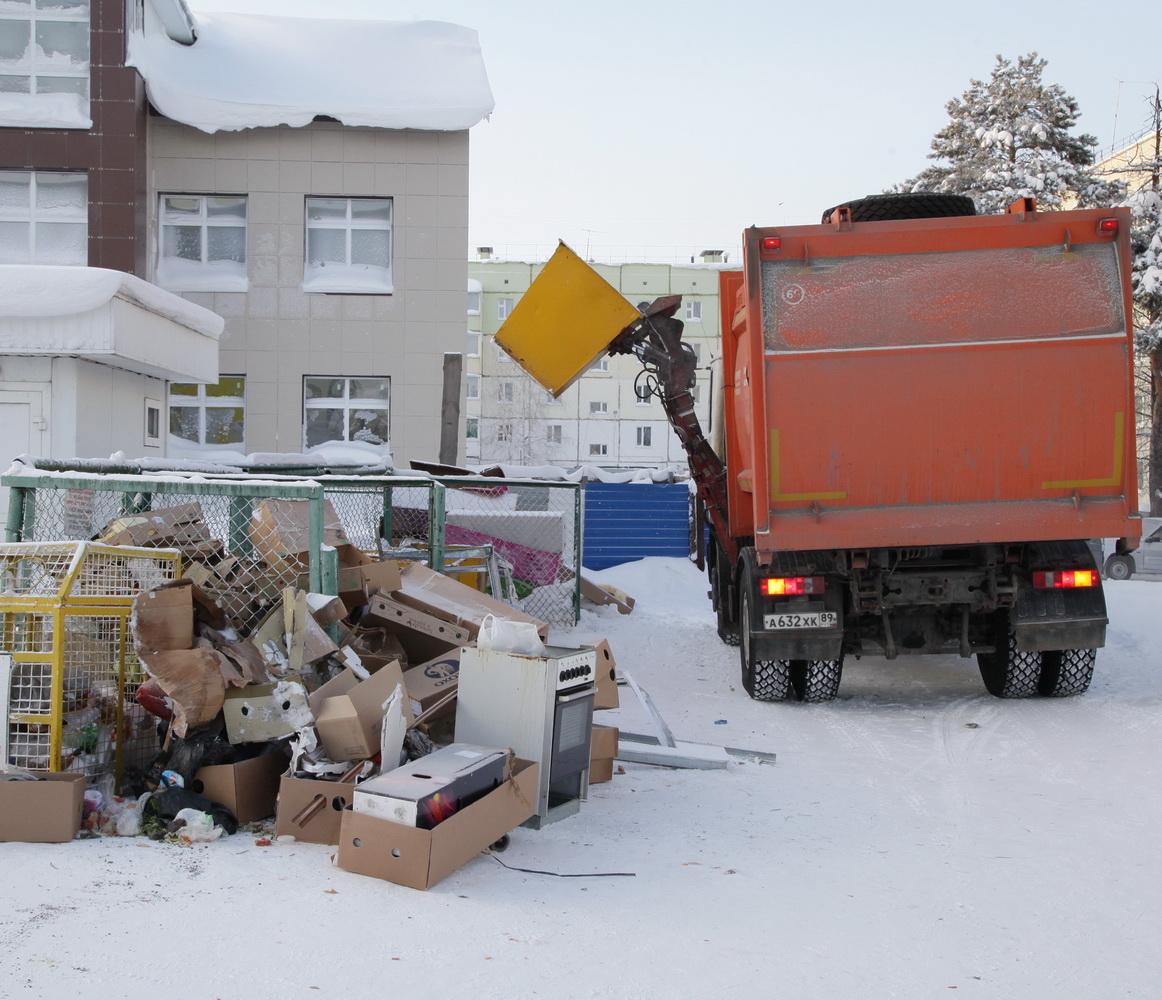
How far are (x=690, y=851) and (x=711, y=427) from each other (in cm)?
712

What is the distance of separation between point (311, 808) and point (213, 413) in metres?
17.3

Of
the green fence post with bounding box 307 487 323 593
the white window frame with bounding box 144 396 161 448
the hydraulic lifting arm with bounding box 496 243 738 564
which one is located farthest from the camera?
the white window frame with bounding box 144 396 161 448

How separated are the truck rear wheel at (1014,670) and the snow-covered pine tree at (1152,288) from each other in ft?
78.4

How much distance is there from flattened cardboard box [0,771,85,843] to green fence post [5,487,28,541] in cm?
210

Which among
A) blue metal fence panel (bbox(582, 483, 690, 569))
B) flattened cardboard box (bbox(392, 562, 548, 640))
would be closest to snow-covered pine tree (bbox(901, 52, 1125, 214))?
blue metal fence panel (bbox(582, 483, 690, 569))

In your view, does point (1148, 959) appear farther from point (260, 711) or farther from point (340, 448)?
point (340, 448)

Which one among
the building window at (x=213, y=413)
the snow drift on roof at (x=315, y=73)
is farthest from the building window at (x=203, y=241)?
the building window at (x=213, y=413)

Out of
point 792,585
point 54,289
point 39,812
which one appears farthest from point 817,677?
point 54,289

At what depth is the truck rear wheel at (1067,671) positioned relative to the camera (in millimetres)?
8875

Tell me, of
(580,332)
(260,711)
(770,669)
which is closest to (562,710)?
(260,711)

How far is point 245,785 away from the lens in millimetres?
5078

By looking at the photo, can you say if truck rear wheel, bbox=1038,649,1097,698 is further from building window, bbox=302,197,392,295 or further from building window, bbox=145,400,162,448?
building window, bbox=302,197,392,295

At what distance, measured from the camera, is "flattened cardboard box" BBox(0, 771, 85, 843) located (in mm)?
4680

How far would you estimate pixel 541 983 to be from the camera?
11.9ft
